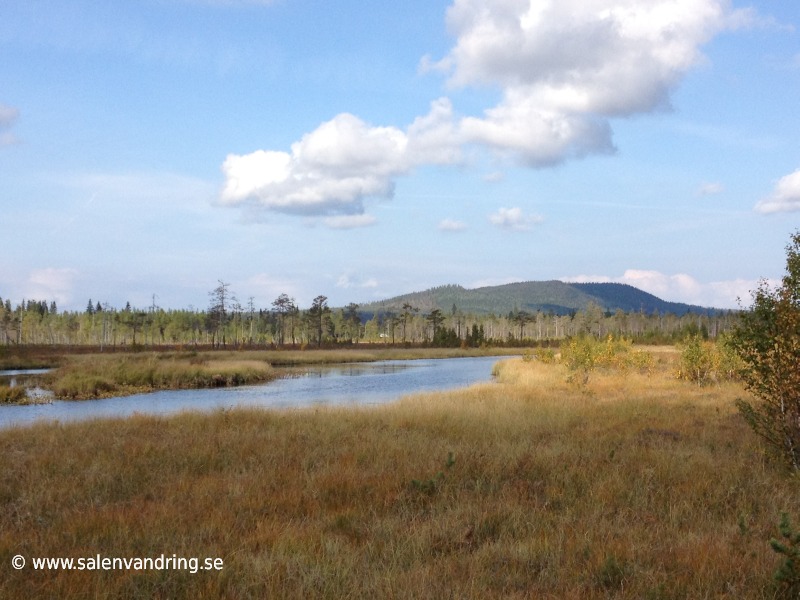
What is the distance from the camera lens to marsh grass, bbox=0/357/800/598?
5.32 m

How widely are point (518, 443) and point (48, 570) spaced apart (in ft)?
30.0

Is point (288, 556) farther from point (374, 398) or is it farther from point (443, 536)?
point (374, 398)

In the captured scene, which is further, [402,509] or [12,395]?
[12,395]

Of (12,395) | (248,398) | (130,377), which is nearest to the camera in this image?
(12,395)

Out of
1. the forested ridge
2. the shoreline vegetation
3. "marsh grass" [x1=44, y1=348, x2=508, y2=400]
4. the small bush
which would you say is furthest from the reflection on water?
the forested ridge

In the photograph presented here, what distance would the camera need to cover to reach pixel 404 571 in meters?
5.60

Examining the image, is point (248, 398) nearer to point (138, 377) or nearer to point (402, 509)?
point (138, 377)

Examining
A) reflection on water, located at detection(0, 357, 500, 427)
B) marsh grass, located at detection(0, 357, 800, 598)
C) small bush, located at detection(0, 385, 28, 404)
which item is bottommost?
reflection on water, located at detection(0, 357, 500, 427)

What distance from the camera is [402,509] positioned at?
A: 7676 mm

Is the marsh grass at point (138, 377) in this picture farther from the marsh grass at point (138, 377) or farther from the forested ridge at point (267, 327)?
the forested ridge at point (267, 327)

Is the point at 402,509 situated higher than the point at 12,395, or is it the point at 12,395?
the point at 402,509

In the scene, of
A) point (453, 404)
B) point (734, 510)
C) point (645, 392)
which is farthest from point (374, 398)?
point (734, 510)

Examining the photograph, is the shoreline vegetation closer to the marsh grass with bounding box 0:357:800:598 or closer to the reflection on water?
the reflection on water

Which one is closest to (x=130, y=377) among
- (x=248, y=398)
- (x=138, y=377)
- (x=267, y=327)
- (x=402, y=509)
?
(x=138, y=377)
